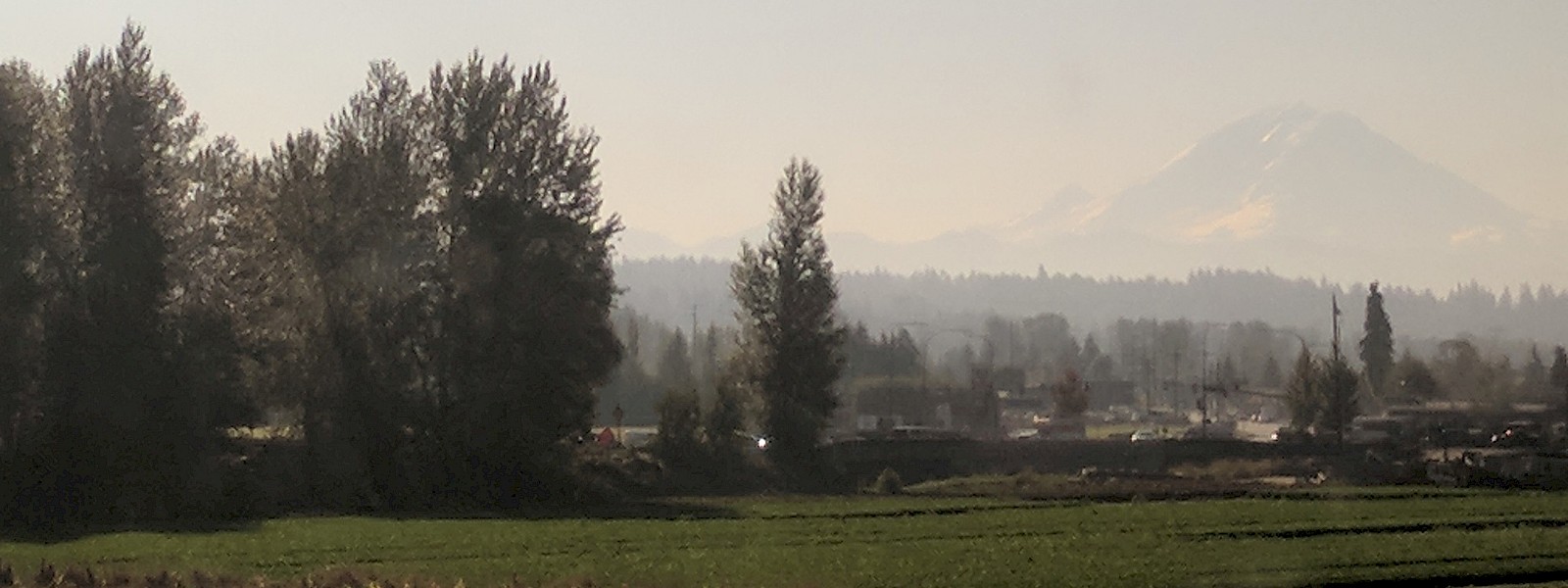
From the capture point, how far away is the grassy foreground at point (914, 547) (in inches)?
1590

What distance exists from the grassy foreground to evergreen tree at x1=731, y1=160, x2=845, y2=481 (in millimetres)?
33193

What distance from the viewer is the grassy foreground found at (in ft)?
132

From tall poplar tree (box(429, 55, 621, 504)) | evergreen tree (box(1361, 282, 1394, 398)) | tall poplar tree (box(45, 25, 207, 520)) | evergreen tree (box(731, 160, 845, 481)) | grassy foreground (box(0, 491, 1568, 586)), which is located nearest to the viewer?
grassy foreground (box(0, 491, 1568, 586))

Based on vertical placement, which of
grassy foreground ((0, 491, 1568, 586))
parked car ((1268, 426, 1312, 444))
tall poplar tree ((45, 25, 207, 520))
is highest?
tall poplar tree ((45, 25, 207, 520))

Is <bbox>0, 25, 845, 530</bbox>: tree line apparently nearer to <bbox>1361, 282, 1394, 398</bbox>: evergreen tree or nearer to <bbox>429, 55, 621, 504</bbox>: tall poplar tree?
<bbox>429, 55, 621, 504</bbox>: tall poplar tree

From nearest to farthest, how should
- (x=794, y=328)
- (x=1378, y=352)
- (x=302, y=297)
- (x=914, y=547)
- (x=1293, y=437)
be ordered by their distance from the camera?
(x=914, y=547) < (x=302, y=297) < (x=794, y=328) < (x=1293, y=437) < (x=1378, y=352)

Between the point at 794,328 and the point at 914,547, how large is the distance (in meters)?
52.4

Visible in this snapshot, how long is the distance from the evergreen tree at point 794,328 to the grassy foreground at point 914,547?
3319cm

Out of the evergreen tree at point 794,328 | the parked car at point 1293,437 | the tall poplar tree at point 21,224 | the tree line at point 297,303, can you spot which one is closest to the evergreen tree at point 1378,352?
the parked car at point 1293,437

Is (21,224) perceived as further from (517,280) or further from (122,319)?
(517,280)

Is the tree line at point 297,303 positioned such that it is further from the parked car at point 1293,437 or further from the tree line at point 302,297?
the parked car at point 1293,437

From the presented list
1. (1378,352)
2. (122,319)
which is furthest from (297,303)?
(1378,352)

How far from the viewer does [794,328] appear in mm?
99250

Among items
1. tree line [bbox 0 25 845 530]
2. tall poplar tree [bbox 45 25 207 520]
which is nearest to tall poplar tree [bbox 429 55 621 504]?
tree line [bbox 0 25 845 530]
